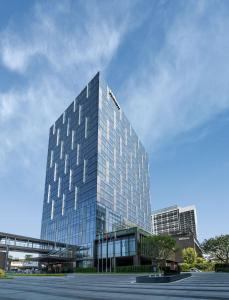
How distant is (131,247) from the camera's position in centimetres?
7331

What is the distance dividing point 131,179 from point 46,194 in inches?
1543

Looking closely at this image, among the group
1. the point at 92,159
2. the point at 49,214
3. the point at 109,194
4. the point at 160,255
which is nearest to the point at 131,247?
the point at 160,255

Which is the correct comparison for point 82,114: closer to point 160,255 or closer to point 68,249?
point 68,249

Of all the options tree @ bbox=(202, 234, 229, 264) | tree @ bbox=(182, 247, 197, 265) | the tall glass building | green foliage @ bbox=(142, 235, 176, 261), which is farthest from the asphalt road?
tree @ bbox=(182, 247, 197, 265)

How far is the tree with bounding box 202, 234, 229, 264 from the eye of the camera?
75694 millimetres

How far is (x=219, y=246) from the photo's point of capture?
251 feet

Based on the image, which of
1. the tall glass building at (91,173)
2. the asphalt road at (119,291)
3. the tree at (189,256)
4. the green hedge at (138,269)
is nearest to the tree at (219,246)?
the green hedge at (138,269)

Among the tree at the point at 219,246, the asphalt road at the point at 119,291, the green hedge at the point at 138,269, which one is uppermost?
the tree at the point at 219,246

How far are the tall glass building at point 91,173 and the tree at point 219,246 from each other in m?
30.3

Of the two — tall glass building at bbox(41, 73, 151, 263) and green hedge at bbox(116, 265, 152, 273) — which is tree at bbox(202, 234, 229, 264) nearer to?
green hedge at bbox(116, 265, 152, 273)

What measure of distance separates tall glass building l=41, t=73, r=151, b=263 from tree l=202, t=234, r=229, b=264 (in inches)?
1194

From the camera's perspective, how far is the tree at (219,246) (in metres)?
75.7

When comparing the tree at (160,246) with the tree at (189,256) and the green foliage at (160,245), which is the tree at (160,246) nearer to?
the green foliage at (160,245)

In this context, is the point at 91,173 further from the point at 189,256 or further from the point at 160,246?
the point at 189,256
